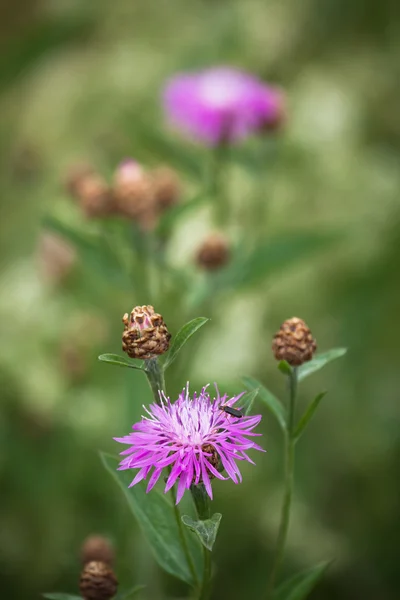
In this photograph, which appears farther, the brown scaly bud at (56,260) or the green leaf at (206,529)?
the brown scaly bud at (56,260)

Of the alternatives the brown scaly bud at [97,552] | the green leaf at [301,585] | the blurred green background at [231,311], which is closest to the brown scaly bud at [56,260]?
the blurred green background at [231,311]

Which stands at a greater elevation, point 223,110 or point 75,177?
point 223,110

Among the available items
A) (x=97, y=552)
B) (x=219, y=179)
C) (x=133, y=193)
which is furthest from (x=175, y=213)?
(x=97, y=552)

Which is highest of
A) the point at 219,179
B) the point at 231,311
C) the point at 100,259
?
the point at 219,179

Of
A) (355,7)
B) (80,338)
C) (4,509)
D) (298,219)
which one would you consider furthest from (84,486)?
(355,7)

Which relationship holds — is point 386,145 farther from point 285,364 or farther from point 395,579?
point 285,364

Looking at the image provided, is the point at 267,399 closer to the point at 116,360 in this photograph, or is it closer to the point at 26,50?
the point at 116,360

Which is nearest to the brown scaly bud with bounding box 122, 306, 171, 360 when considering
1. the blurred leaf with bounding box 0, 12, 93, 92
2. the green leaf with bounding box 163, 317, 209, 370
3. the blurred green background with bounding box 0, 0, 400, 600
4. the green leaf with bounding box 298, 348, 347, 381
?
the green leaf with bounding box 163, 317, 209, 370

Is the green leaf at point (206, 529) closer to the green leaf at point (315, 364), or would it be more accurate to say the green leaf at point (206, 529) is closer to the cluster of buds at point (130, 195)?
the green leaf at point (315, 364)
